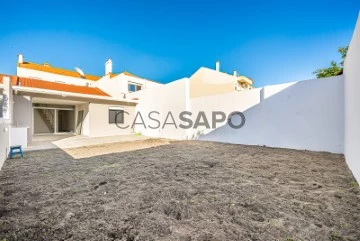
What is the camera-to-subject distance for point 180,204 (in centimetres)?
232

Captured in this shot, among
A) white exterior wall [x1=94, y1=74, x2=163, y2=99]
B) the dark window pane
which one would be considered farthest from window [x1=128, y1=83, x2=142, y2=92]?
the dark window pane

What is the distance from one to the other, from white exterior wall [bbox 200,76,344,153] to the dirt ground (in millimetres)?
2326

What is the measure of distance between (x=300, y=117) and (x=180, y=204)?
6.41m

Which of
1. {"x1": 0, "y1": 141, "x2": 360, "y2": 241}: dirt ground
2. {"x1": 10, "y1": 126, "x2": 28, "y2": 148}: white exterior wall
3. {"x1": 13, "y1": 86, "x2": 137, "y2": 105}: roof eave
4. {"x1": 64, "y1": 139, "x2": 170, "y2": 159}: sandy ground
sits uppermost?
{"x1": 13, "y1": 86, "x2": 137, "y2": 105}: roof eave

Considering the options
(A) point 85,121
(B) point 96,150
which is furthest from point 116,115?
(B) point 96,150

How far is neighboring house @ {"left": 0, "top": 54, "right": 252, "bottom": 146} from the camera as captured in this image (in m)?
8.52

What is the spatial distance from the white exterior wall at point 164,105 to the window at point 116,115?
137 cm

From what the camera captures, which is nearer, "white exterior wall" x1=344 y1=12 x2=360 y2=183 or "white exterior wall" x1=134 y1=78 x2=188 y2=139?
"white exterior wall" x1=344 y1=12 x2=360 y2=183

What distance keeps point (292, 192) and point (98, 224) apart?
2.94 metres

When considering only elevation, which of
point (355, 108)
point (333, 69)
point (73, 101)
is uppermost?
point (333, 69)

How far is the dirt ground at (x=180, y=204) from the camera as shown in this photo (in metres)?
1.71

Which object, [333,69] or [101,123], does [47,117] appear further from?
[333,69]

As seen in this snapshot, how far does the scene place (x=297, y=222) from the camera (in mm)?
1872

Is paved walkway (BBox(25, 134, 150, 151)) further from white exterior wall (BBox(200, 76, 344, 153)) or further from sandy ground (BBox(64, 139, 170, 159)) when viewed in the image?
white exterior wall (BBox(200, 76, 344, 153))
